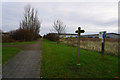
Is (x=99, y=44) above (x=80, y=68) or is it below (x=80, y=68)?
above

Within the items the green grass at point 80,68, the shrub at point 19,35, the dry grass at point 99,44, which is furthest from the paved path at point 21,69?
the shrub at point 19,35

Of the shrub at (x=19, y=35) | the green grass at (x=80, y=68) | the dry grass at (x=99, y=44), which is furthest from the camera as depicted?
the shrub at (x=19, y=35)

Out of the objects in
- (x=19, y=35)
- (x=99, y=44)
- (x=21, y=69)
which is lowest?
(x=21, y=69)

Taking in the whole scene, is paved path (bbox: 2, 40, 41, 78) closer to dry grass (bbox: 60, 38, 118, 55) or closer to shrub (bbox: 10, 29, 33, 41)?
dry grass (bbox: 60, 38, 118, 55)

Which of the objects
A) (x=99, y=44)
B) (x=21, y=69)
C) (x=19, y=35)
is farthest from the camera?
(x=19, y=35)

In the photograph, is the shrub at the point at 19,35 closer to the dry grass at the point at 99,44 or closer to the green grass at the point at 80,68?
the dry grass at the point at 99,44

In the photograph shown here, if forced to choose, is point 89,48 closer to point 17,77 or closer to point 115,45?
point 115,45

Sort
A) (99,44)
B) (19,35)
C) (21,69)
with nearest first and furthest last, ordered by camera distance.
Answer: (21,69), (99,44), (19,35)

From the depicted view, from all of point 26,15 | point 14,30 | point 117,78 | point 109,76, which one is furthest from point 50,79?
point 26,15

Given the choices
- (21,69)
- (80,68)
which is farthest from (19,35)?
(80,68)

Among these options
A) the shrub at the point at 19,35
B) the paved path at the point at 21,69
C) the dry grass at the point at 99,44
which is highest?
the shrub at the point at 19,35

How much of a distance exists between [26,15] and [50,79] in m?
34.2

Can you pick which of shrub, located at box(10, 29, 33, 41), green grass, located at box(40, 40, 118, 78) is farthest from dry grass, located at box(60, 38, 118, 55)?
shrub, located at box(10, 29, 33, 41)

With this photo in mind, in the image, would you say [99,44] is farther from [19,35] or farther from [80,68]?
[19,35]
